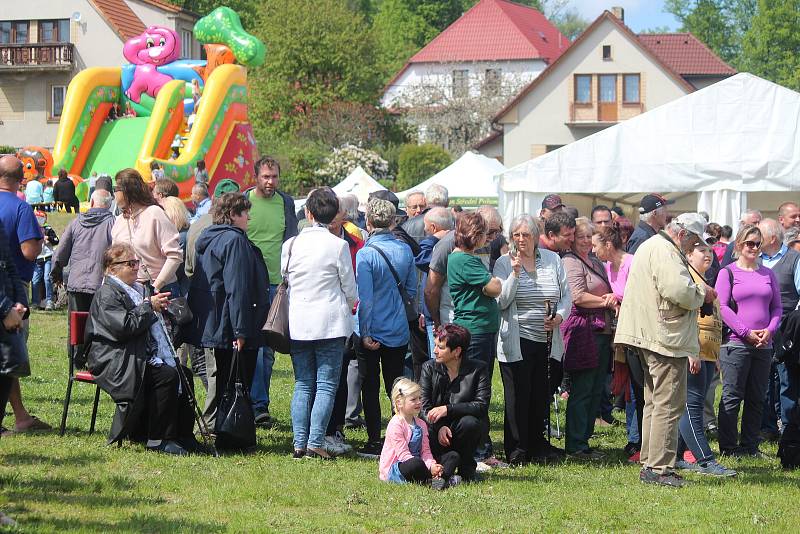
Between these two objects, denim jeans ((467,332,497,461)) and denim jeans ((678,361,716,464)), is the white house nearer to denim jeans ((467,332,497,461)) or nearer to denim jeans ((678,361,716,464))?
denim jeans ((678,361,716,464))

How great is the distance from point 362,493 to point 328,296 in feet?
5.17

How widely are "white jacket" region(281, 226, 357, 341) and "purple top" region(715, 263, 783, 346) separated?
9.73 feet

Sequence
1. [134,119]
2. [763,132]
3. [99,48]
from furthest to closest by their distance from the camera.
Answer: [99,48] → [134,119] → [763,132]

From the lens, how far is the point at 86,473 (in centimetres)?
719

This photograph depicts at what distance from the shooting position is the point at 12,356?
6082mm

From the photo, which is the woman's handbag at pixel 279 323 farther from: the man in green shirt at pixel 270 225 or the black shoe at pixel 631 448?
the black shoe at pixel 631 448

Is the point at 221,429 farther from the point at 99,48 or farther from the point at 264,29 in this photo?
the point at 264,29

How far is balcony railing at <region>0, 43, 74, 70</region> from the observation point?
1912 inches

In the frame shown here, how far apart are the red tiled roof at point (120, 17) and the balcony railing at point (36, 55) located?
6.51ft

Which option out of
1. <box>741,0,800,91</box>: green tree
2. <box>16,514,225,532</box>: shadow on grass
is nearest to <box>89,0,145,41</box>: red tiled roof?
<box>741,0,800,91</box>: green tree

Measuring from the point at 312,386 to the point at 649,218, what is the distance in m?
3.25

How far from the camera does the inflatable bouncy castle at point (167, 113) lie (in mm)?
25875

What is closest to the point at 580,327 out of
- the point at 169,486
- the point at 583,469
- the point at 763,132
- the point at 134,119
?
the point at 583,469

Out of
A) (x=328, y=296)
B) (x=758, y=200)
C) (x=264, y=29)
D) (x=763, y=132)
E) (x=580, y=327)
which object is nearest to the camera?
(x=328, y=296)
